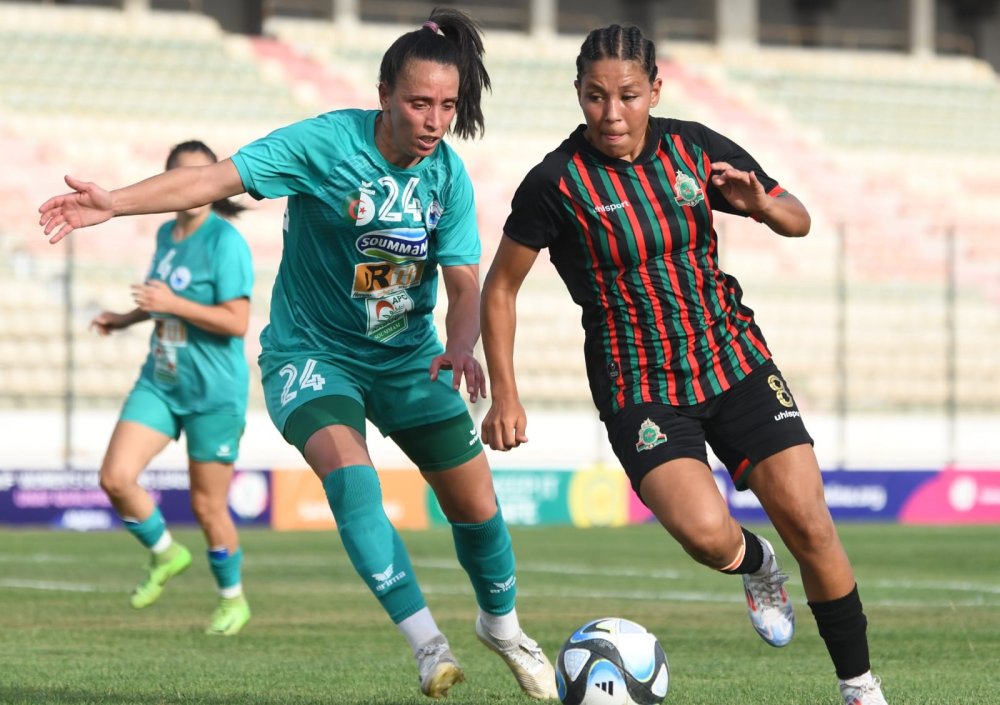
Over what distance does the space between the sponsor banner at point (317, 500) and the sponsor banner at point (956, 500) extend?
229 inches

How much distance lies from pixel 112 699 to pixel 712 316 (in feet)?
8.12

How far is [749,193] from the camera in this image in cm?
555

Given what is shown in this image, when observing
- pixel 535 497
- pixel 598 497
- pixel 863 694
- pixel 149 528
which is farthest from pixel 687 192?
pixel 598 497

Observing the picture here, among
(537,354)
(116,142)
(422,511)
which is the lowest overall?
(422,511)

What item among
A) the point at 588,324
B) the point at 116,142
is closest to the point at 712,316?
the point at 588,324

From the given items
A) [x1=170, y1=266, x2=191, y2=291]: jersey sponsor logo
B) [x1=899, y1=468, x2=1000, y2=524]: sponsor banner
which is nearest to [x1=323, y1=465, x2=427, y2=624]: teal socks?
[x1=170, y1=266, x2=191, y2=291]: jersey sponsor logo

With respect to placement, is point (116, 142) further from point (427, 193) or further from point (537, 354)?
point (427, 193)

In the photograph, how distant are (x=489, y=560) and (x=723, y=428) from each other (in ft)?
3.63

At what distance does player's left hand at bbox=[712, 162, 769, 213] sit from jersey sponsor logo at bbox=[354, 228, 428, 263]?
1064 millimetres

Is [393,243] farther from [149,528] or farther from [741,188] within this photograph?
[149,528]

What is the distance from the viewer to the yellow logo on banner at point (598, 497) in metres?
19.2

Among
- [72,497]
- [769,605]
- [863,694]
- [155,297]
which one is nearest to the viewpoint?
[863,694]

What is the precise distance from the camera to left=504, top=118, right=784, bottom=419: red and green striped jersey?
18.5 feet

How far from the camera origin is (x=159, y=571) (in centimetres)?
912
